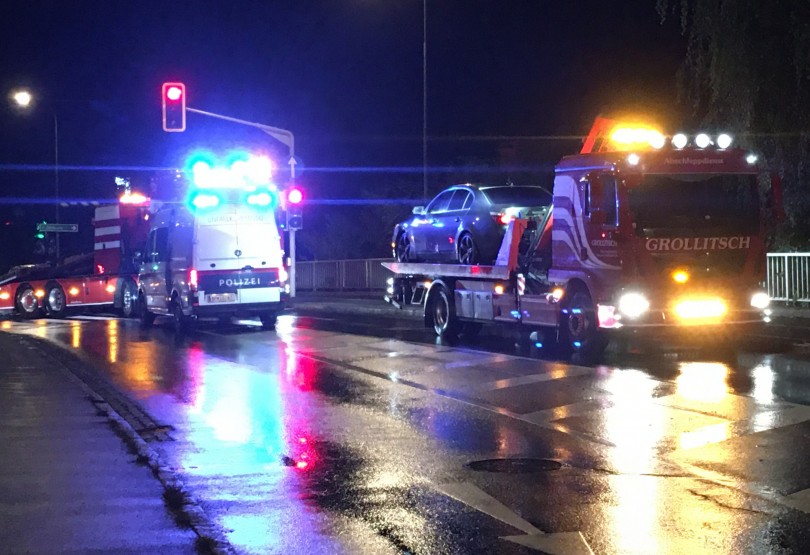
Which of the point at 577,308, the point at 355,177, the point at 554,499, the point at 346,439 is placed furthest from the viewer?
the point at 355,177

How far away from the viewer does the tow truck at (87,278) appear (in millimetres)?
28797

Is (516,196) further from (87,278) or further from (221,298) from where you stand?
(87,278)

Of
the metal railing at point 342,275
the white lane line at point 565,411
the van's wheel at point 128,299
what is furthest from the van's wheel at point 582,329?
the metal railing at point 342,275

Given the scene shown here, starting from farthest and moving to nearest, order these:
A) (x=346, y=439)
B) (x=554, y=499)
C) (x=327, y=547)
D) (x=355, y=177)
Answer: (x=355, y=177), (x=346, y=439), (x=554, y=499), (x=327, y=547)

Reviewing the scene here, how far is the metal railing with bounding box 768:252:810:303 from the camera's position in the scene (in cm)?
2184

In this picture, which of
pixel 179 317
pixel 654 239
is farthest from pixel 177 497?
pixel 179 317

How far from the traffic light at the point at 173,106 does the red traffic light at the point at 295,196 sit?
5068 mm

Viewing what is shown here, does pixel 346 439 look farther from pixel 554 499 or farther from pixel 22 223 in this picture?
pixel 22 223

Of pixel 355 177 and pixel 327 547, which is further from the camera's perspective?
pixel 355 177

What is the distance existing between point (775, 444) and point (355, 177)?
123 feet

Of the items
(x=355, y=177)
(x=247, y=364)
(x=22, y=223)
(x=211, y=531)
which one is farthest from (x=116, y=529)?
(x=22, y=223)

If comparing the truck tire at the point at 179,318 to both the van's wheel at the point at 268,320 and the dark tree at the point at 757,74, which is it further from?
the dark tree at the point at 757,74

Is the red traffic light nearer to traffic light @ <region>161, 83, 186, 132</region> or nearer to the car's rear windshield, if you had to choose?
traffic light @ <region>161, 83, 186, 132</region>

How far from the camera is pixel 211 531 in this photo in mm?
6410
